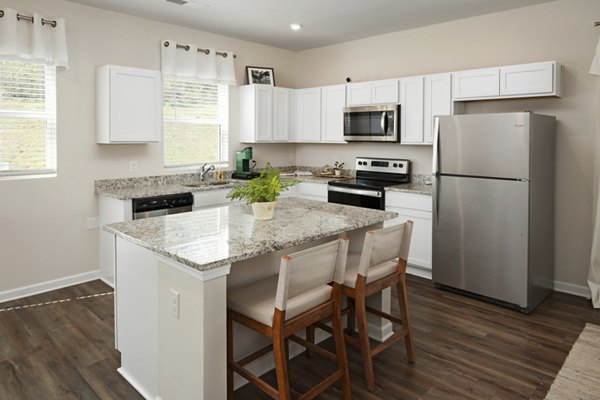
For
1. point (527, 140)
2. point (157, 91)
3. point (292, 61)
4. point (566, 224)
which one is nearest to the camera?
point (527, 140)

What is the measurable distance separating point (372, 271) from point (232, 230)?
0.86m

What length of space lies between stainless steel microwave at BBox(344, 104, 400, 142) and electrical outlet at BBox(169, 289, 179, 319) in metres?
3.42

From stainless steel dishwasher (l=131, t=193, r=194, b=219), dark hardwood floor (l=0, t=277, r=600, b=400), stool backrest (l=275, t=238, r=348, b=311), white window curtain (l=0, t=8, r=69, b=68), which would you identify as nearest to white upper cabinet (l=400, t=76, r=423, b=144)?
dark hardwood floor (l=0, t=277, r=600, b=400)

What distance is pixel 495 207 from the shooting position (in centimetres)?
368

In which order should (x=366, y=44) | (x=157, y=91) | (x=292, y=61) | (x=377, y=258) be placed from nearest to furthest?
(x=377, y=258)
(x=157, y=91)
(x=366, y=44)
(x=292, y=61)

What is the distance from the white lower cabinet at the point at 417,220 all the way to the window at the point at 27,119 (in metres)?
3.38

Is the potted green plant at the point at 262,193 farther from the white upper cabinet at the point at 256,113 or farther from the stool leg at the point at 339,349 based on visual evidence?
the white upper cabinet at the point at 256,113

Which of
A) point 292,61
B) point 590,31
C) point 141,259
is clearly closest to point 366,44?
point 292,61

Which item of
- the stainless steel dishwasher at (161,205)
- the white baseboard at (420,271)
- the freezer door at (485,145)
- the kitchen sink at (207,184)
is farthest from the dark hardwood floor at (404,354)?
the kitchen sink at (207,184)

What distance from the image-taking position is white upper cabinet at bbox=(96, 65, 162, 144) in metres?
4.07

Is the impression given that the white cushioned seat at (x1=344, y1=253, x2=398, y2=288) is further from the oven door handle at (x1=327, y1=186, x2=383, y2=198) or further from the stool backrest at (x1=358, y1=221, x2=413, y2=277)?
the oven door handle at (x1=327, y1=186, x2=383, y2=198)

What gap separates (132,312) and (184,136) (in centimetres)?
307

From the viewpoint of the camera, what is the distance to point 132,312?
2.42 m

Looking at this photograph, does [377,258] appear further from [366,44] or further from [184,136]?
[366,44]
